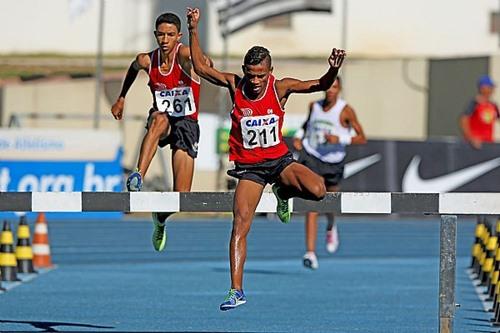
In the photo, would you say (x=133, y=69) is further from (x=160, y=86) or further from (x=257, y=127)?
(x=257, y=127)

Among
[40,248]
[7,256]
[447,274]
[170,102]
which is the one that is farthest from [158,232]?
[40,248]

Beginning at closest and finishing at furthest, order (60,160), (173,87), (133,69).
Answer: (173,87), (133,69), (60,160)

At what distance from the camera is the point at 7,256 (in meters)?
14.8

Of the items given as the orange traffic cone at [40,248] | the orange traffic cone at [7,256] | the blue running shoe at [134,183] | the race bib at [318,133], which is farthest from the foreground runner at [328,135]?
the blue running shoe at [134,183]

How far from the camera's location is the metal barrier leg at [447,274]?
981cm

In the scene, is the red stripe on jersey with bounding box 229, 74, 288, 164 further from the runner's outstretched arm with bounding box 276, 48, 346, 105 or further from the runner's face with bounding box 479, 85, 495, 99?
the runner's face with bounding box 479, 85, 495, 99

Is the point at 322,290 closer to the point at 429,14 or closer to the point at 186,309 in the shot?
the point at 186,309

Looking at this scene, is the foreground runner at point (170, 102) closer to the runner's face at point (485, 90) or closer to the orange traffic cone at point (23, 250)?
the orange traffic cone at point (23, 250)

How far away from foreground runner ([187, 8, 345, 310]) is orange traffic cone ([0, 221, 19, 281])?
4.81 metres

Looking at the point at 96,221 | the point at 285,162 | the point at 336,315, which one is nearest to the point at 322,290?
the point at 336,315

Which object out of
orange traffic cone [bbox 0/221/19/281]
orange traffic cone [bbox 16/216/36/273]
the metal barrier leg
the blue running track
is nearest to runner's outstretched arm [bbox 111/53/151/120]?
the blue running track

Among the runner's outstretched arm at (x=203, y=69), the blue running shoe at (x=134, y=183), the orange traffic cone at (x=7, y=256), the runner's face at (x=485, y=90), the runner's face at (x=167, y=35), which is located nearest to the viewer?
the runner's outstretched arm at (x=203, y=69)

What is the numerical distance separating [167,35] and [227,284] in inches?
176

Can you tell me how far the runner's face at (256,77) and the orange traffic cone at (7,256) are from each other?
5.14 m
